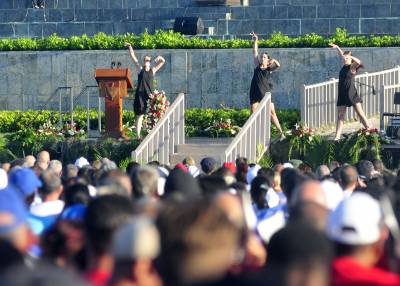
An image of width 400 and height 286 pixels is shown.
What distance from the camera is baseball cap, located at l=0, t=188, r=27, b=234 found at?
6.65 metres

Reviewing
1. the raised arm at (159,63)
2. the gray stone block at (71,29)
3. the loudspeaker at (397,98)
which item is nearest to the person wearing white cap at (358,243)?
the loudspeaker at (397,98)

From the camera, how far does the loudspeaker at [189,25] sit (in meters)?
29.6

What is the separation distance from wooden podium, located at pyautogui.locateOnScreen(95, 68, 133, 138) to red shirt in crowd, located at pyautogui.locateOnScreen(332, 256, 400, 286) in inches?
684

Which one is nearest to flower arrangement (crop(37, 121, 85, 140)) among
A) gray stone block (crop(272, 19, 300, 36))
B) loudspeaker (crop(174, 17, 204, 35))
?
loudspeaker (crop(174, 17, 204, 35))

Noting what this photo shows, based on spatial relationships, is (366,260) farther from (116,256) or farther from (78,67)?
(78,67)

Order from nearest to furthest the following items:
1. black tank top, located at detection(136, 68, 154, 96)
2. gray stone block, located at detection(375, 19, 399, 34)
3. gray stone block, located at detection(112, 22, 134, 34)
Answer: black tank top, located at detection(136, 68, 154, 96)
gray stone block, located at detection(375, 19, 399, 34)
gray stone block, located at detection(112, 22, 134, 34)

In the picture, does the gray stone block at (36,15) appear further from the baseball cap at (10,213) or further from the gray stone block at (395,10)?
the baseball cap at (10,213)

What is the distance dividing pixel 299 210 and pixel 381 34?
2163cm

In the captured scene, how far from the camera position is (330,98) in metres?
24.0

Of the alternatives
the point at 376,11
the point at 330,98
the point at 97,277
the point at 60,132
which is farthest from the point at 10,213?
the point at 376,11

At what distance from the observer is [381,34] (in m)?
29.0

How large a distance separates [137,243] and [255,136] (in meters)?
16.4

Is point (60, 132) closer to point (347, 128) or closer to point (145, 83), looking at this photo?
point (145, 83)

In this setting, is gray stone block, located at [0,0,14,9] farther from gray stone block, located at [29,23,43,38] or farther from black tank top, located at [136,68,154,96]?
black tank top, located at [136,68,154,96]
